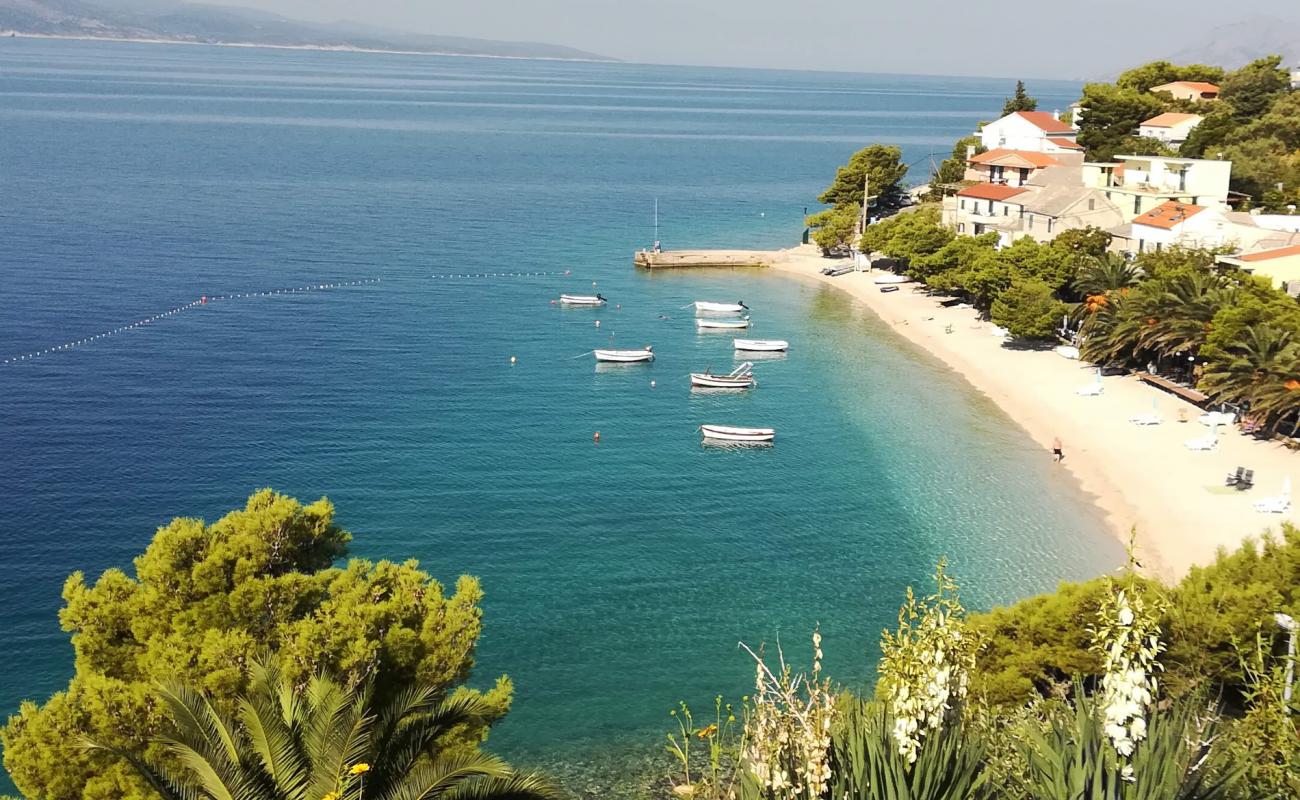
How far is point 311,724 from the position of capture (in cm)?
1453

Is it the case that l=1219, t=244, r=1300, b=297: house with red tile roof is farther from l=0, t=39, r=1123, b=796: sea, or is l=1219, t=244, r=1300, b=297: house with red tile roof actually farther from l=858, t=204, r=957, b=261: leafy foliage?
l=858, t=204, r=957, b=261: leafy foliage

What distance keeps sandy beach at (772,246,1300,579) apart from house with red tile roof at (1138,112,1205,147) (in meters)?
37.9

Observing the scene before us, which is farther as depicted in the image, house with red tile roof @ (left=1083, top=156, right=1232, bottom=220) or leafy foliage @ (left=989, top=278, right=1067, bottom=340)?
house with red tile roof @ (left=1083, top=156, right=1232, bottom=220)

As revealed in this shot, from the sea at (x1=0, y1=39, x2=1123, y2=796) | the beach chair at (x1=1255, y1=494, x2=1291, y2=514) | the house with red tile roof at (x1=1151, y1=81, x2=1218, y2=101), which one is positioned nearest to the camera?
the sea at (x1=0, y1=39, x2=1123, y2=796)

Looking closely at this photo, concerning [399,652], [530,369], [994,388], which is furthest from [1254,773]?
[530,369]

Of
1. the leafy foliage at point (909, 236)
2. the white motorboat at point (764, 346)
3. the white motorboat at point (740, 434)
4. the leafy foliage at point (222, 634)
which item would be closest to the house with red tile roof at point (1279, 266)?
the leafy foliage at point (909, 236)

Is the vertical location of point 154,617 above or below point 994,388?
above

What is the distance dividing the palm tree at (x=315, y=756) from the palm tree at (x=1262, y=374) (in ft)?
125

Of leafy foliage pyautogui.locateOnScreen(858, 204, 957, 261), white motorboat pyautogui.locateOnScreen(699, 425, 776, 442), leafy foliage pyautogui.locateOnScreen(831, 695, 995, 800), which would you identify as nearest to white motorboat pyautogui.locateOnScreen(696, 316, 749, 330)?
leafy foliage pyautogui.locateOnScreen(858, 204, 957, 261)

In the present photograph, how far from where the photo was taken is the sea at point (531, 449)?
3291 cm

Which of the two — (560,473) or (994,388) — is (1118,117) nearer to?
(994,388)

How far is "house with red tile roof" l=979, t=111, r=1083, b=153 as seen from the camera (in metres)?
97.3

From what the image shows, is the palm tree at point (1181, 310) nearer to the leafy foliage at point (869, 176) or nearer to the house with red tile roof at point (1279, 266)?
the house with red tile roof at point (1279, 266)

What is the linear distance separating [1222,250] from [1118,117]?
1729 inches
